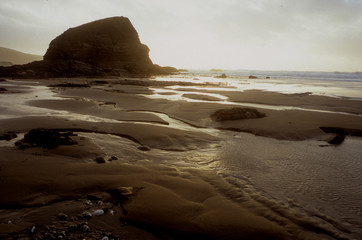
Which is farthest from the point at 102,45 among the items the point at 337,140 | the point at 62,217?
the point at 62,217

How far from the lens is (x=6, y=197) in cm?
270

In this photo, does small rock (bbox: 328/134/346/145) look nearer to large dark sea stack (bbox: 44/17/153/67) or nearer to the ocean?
the ocean

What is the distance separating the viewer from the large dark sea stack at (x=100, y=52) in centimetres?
3684

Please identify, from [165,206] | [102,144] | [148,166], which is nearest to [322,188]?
[165,206]

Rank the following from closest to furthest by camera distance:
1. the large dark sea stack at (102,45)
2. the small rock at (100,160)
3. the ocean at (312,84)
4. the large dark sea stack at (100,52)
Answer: the small rock at (100,160) < the ocean at (312,84) < the large dark sea stack at (100,52) < the large dark sea stack at (102,45)

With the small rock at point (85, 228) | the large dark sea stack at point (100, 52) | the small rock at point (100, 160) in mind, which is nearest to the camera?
the small rock at point (85, 228)

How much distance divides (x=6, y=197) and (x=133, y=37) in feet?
182

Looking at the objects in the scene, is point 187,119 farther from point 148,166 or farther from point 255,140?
point 148,166

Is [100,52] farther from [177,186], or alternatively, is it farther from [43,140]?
[177,186]

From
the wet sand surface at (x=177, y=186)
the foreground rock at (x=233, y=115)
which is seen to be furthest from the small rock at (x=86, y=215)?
the foreground rock at (x=233, y=115)

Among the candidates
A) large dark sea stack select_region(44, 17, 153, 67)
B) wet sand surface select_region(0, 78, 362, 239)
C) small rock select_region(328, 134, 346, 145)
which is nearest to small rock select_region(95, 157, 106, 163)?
wet sand surface select_region(0, 78, 362, 239)

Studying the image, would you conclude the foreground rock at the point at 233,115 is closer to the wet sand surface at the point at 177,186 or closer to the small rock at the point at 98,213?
the wet sand surface at the point at 177,186

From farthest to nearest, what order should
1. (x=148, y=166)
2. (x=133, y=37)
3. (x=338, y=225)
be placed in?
(x=133, y=37)
(x=148, y=166)
(x=338, y=225)

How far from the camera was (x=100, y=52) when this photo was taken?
45.5 m
